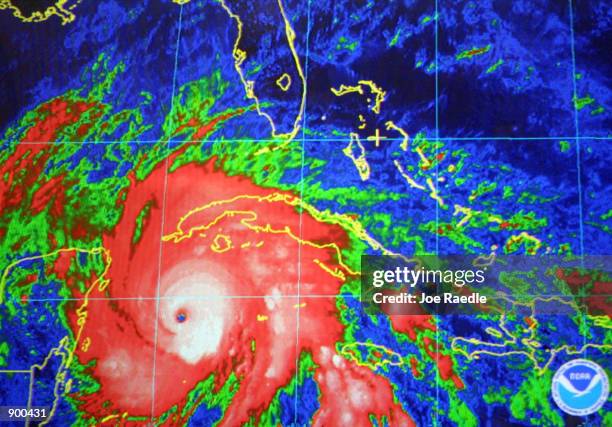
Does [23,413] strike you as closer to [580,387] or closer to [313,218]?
[313,218]

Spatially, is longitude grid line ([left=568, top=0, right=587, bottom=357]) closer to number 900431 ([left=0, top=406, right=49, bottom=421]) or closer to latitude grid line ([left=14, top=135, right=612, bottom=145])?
latitude grid line ([left=14, top=135, right=612, bottom=145])

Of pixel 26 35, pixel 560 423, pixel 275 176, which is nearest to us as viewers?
pixel 560 423

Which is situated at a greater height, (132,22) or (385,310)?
(132,22)

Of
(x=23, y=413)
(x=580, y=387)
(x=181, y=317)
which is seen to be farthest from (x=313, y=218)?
(x=23, y=413)

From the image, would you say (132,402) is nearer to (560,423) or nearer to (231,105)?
(231,105)

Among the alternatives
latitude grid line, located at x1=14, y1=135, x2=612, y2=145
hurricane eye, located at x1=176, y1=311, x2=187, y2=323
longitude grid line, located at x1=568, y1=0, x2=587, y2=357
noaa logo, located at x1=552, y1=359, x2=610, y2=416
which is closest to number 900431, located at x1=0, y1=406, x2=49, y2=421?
hurricane eye, located at x1=176, y1=311, x2=187, y2=323

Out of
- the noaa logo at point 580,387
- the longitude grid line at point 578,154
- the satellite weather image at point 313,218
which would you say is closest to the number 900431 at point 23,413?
the satellite weather image at point 313,218

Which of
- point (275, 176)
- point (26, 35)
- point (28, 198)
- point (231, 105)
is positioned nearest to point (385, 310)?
point (275, 176)

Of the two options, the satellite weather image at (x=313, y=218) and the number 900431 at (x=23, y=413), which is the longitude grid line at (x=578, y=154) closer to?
the satellite weather image at (x=313, y=218)
